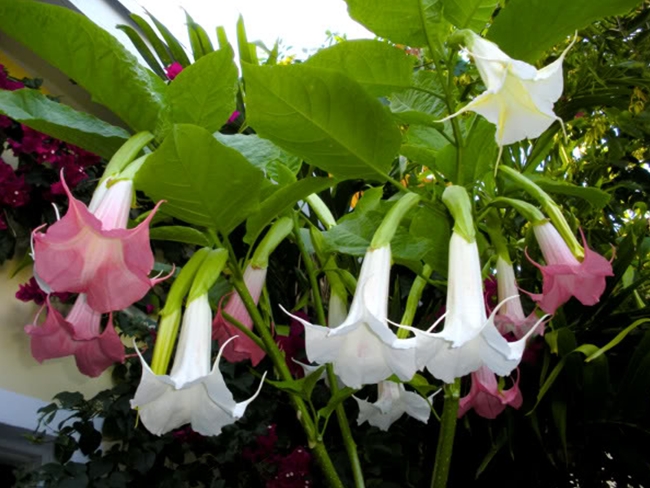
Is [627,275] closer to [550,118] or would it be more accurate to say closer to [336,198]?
[336,198]

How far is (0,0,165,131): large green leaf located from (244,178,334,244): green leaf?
0.12 metres

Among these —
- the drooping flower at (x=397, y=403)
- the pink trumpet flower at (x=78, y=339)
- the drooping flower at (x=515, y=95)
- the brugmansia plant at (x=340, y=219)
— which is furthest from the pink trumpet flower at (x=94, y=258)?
the drooping flower at (x=397, y=403)

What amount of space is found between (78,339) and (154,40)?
1138mm

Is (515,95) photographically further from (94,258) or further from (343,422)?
(343,422)

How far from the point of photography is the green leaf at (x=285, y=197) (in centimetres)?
53

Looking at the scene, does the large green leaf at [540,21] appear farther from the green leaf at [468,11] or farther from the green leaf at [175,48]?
the green leaf at [175,48]

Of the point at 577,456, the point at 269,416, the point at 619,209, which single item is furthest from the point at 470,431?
the point at 619,209

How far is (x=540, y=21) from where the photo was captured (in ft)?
1.61

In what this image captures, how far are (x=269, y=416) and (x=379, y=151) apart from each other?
0.68 metres

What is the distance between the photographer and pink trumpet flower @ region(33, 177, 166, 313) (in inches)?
15.1

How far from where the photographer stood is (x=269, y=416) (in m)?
1.08

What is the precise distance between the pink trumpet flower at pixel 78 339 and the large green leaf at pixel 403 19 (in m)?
0.32

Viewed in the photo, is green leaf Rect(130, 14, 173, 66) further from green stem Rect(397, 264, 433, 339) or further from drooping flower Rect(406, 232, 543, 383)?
drooping flower Rect(406, 232, 543, 383)

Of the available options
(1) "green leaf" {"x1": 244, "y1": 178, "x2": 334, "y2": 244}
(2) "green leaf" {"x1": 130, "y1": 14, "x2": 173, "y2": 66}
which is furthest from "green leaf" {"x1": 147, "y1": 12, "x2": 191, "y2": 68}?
(1) "green leaf" {"x1": 244, "y1": 178, "x2": 334, "y2": 244}
